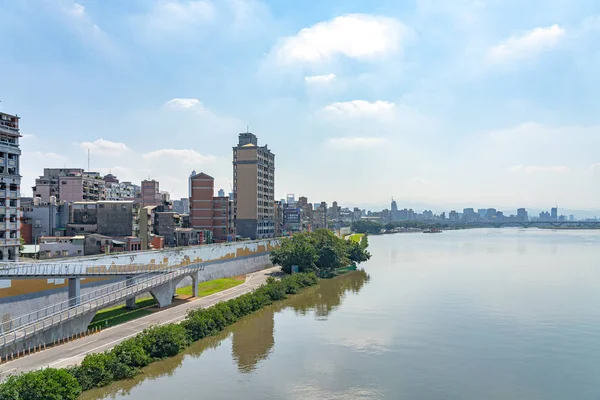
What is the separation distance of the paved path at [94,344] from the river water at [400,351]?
3.86 metres

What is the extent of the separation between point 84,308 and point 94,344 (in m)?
3.97

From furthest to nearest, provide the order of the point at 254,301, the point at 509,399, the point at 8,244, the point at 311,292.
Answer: the point at 311,292, the point at 8,244, the point at 254,301, the point at 509,399

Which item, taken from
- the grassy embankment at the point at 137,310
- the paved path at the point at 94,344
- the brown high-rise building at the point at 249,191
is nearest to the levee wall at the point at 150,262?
the grassy embankment at the point at 137,310

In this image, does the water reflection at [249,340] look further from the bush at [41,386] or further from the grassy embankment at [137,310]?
the grassy embankment at [137,310]

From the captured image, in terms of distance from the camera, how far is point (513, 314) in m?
42.1

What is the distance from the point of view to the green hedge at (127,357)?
20741mm

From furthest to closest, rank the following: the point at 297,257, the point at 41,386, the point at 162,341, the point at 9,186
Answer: the point at 297,257 → the point at 9,186 → the point at 162,341 → the point at 41,386

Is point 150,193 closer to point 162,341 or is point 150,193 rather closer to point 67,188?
point 67,188

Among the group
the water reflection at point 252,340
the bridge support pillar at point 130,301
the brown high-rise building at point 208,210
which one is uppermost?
the brown high-rise building at point 208,210

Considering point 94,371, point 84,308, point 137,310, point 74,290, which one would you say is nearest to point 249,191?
point 137,310

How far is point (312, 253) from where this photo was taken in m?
68.4

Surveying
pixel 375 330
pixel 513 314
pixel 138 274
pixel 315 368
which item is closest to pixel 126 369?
pixel 315 368

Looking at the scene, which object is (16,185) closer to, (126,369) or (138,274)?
(138,274)

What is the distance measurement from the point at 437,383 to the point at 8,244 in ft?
146
